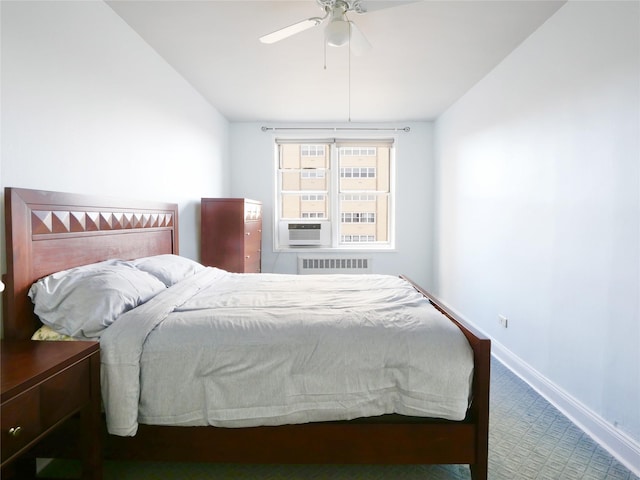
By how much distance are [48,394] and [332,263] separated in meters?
3.70

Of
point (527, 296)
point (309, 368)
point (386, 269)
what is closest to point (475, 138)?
point (527, 296)

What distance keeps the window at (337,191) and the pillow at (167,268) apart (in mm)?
2252

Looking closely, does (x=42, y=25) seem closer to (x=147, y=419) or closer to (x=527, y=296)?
(x=147, y=419)

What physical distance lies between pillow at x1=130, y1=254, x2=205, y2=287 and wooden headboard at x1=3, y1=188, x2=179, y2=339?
0.16 meters

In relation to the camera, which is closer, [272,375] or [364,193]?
[272,375]

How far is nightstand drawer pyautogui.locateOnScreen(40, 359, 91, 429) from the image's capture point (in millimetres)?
1128

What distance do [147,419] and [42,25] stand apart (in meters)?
1.83

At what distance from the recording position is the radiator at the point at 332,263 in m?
4.68

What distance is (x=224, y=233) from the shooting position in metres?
3.60

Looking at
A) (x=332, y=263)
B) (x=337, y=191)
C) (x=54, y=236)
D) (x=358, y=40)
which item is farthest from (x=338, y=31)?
(x=332, y=263)

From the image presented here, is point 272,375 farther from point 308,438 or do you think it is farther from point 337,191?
point 337,191

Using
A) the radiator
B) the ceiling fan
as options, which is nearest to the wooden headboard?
the ceiling fan

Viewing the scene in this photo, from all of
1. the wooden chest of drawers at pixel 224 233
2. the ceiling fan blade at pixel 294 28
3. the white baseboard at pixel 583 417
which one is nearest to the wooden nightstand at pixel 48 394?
the white baseboard at pixel 583 417

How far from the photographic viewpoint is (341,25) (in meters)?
1.89
